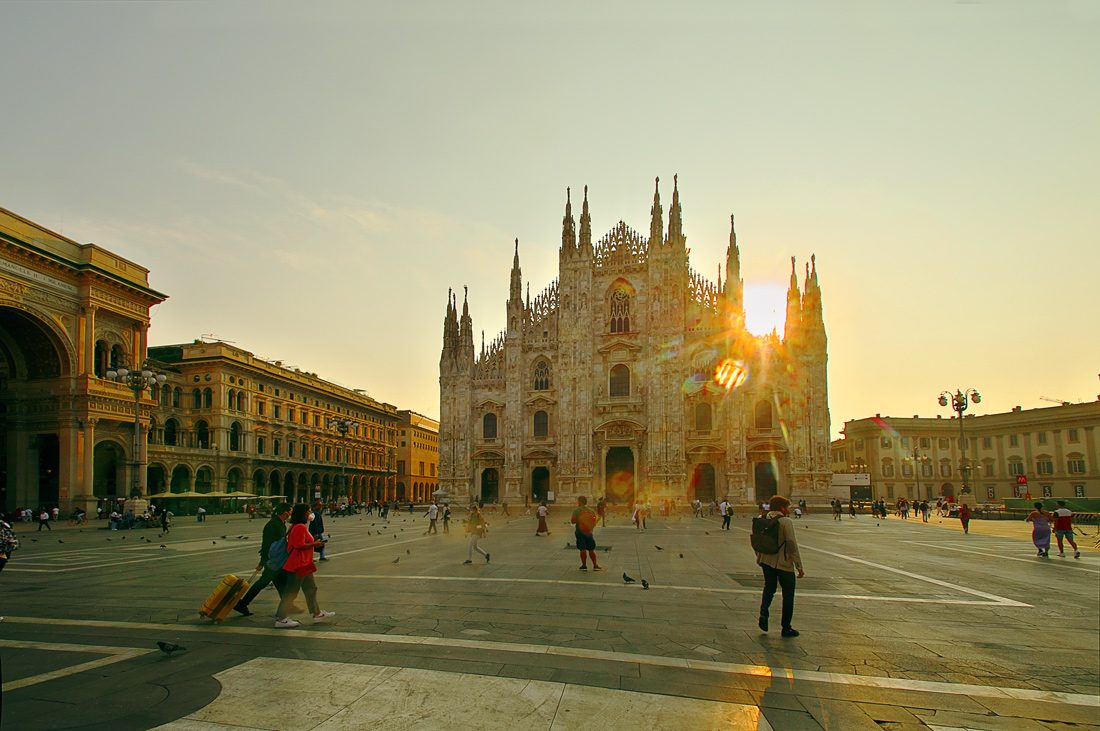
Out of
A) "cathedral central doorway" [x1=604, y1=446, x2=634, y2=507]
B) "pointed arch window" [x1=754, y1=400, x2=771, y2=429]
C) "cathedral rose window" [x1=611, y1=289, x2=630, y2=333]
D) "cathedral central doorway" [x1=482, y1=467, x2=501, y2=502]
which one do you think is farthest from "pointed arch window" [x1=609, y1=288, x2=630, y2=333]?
"cathedral central doorway" [x1=482, y1=467, x2=501, y2=502]

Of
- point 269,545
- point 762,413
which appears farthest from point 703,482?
point 269,545

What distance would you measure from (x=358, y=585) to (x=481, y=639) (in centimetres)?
487

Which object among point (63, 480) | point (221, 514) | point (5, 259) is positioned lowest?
point (221, 514)

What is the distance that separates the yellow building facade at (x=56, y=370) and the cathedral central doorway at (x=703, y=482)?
34894 millimetres

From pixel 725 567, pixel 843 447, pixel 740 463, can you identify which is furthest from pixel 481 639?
pixel 843 447

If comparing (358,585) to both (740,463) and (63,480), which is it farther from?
(740,463)

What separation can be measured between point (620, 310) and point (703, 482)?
14320 mm

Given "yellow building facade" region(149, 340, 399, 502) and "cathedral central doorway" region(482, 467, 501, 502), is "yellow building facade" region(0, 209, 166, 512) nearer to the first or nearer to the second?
"yellow building facade" region(149, 340, 399, 502)

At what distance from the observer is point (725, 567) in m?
13.9

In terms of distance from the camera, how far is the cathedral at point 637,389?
4703cm

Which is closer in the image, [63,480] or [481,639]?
[481,639]

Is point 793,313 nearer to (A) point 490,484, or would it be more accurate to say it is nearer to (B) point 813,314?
(B) point 813,314

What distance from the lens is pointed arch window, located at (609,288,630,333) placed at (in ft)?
167

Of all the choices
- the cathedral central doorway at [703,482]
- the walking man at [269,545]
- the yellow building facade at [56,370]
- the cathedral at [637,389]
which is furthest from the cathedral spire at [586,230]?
the walking man at [269,545]
